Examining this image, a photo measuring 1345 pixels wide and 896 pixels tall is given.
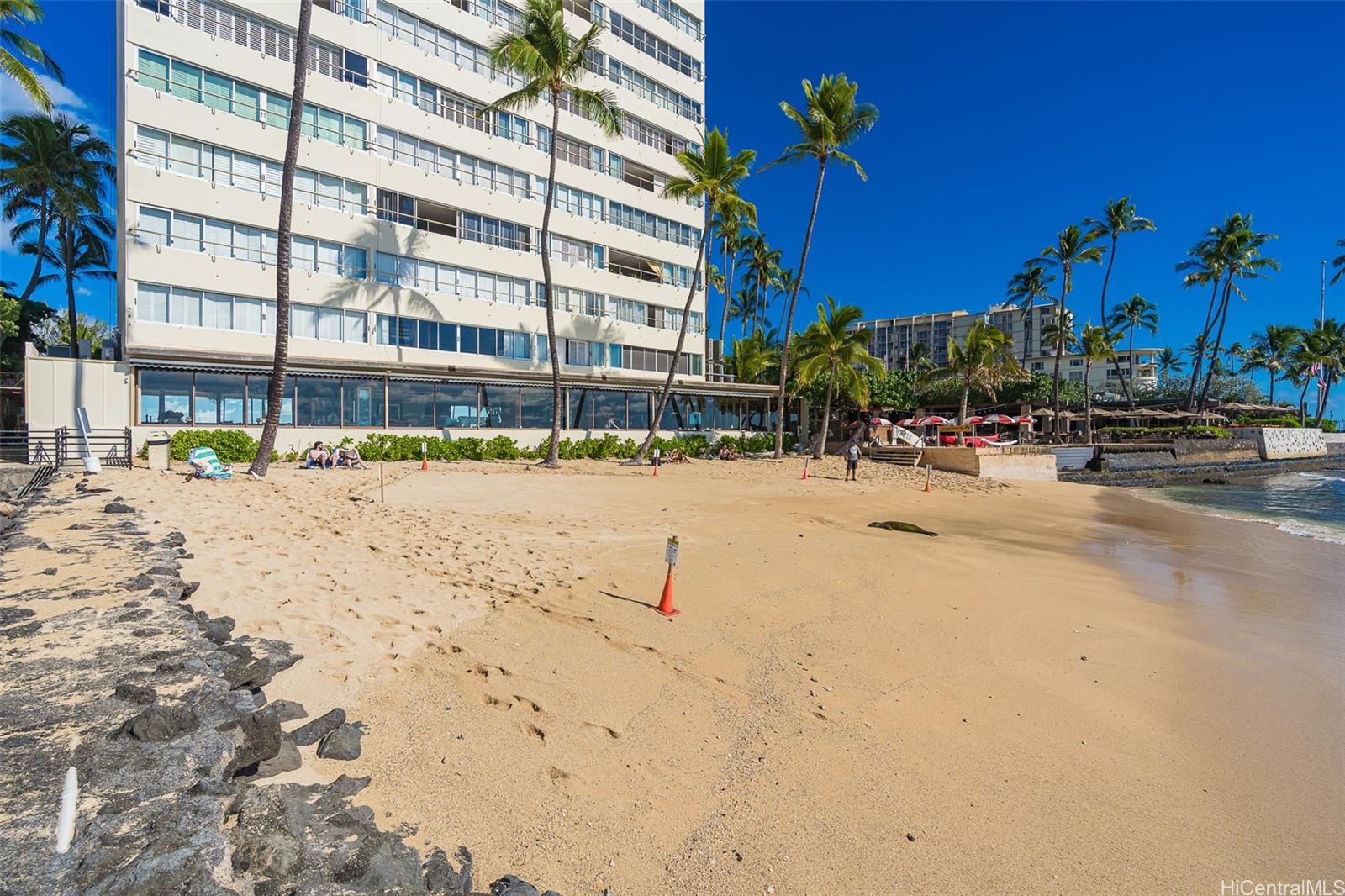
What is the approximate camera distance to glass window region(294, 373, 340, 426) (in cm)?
2361

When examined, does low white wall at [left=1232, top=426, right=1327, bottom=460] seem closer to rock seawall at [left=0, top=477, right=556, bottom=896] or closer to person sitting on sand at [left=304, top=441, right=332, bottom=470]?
person sitting on sand at [left=304, top=441, right=332, bottom=470]

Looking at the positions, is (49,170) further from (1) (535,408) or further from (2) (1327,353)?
(2) (1327,353)

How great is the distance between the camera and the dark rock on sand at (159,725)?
3.16 meters

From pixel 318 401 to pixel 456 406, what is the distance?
17.7ft

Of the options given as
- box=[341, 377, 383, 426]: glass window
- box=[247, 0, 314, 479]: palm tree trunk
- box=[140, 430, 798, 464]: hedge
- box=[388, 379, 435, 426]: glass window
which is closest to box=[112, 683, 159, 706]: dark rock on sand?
box=[247, 0, 314, 479]: palm tree trunk

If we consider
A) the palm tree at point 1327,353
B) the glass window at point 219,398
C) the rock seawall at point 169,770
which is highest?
the palm tree at point 1327,353

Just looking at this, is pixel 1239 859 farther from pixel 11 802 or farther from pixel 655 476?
pixel 655 476

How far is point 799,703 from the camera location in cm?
511

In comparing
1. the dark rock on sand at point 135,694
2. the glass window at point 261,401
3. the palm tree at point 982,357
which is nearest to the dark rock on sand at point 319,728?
the dark rock on sand at point 135,694

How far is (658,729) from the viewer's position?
176 inches

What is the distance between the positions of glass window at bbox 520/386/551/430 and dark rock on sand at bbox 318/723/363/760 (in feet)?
86.8

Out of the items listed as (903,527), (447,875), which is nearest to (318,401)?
(903,527)

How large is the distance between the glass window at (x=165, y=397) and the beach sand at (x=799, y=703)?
13.3 m

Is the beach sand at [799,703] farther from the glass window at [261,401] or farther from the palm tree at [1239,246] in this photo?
the palm tree at [1239,246]
